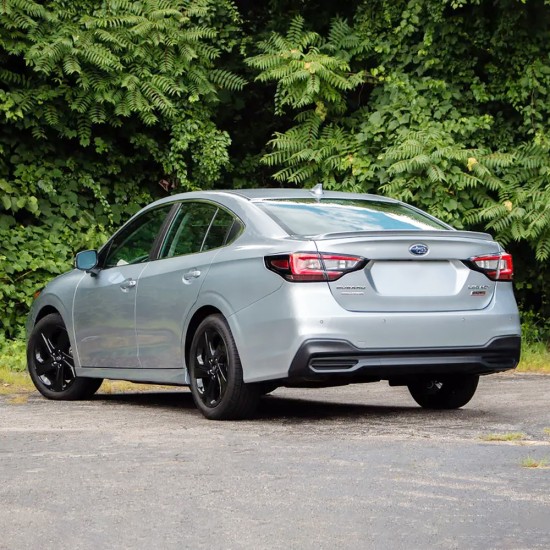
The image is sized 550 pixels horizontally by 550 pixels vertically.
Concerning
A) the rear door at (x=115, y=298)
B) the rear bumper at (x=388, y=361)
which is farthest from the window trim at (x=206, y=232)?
the rear bumper at (x=388, y=361)

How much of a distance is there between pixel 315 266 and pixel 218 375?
1114mm

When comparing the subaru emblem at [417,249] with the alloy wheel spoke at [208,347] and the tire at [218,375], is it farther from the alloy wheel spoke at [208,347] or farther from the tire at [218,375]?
the alloy wheel spoke at [208,347]

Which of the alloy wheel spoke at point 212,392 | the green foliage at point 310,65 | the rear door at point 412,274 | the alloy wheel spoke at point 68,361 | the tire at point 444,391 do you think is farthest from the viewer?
the green foliage at point 310,65

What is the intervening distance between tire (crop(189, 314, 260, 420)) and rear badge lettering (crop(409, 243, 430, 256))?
4.25 feet

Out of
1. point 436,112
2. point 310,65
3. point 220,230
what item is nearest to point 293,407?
point 220,230

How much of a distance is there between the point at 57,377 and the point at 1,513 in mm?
5366

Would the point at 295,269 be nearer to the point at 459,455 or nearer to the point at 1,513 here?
the point at 459,455

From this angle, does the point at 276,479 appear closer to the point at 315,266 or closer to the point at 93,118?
the point at 315,266

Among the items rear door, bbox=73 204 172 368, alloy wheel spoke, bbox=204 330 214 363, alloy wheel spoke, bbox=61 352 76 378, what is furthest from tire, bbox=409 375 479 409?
alloy wheel spoke, bbox=61 352 76 378

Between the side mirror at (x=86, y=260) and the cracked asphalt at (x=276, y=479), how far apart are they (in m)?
1.20

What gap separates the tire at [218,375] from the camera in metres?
8.45

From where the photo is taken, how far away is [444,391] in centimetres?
955

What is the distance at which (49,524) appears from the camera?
523cm

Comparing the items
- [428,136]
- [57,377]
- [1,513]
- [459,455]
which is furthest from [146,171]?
[1,513]
